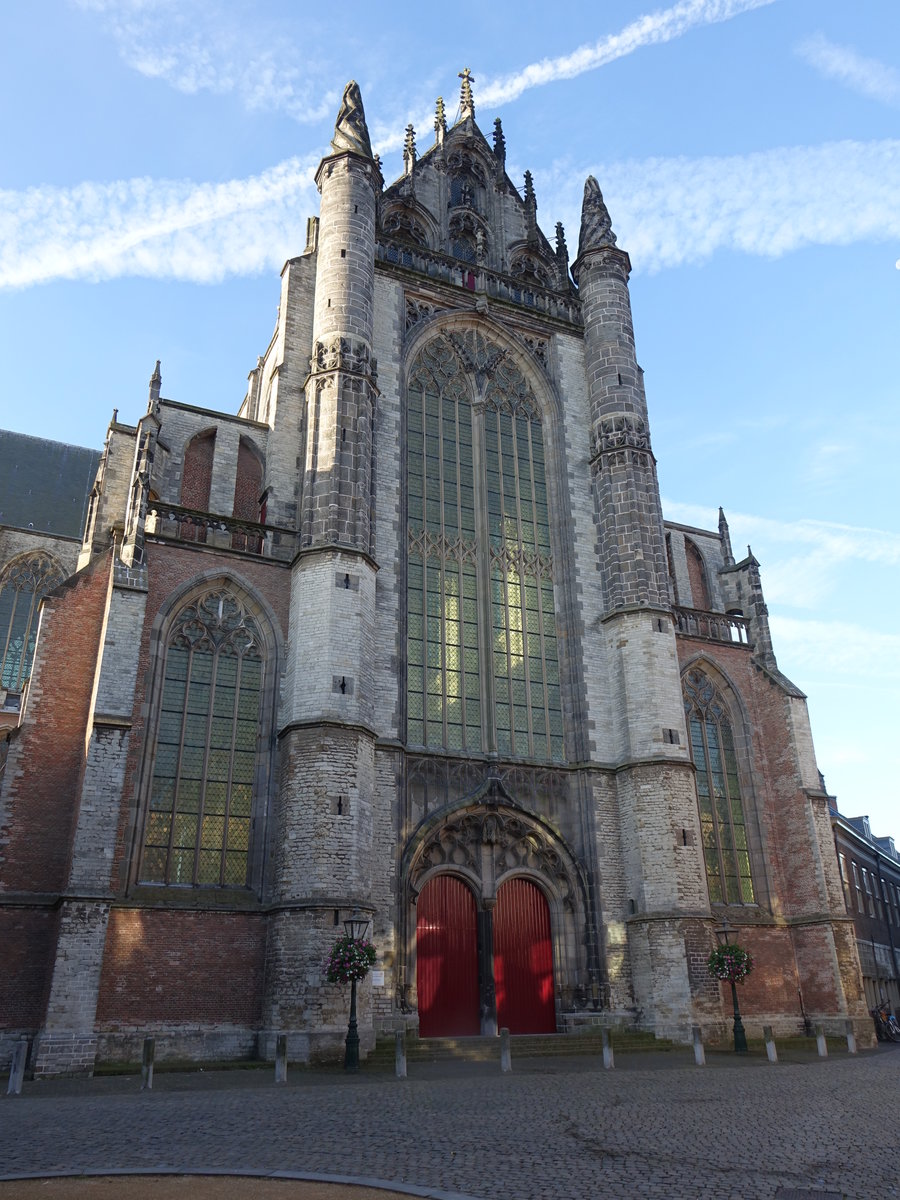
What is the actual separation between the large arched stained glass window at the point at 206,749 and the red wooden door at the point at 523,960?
19.7 feet

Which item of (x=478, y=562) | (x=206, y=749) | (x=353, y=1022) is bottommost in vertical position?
(x=353, y=1022)

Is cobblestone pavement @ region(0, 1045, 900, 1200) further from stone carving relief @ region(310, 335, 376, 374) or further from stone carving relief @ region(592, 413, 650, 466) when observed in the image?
stone carving relief @ region(592, 413, 650, 466)

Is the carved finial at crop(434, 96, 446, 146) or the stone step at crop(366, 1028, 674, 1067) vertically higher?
the carved finial at crop(434, 96, 446, 146)

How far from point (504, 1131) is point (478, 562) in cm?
1552

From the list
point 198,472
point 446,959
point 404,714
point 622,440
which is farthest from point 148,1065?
point 622,440

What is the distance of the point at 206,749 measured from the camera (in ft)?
61.5

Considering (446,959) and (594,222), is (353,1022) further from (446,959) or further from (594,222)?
(594,222)

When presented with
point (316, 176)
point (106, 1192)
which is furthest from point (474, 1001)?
point (316, 176)

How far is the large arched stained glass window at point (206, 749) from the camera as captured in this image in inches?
703

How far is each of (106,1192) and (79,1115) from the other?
4.40 m

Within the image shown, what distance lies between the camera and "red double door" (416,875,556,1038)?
759 inches

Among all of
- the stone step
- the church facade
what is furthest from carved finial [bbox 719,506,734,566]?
the stone step

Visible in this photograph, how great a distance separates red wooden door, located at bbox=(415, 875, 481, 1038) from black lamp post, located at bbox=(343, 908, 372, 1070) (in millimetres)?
2970

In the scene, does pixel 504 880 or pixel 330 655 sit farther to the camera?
pixel 504 880
